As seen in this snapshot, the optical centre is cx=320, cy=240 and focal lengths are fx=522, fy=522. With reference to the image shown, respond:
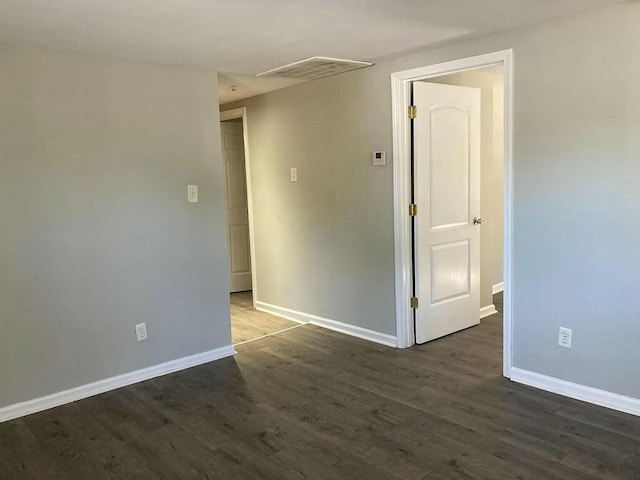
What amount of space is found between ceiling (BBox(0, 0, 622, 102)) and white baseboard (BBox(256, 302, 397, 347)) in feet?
7.00

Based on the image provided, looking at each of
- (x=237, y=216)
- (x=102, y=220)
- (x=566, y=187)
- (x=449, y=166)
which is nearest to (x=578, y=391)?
(x=566, y=187)

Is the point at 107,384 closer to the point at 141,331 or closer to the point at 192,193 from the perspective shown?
the point at 141,331

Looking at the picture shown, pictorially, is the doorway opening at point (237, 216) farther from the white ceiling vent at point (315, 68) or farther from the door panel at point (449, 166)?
the door panel at point (449, 166)

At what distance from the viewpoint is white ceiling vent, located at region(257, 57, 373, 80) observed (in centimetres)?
Answer: 364

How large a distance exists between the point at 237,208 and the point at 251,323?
1796 mm

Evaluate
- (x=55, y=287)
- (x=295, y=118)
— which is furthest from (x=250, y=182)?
(x=55, y=287)

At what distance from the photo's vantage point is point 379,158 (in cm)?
394

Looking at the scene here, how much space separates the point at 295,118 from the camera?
4.59 meters

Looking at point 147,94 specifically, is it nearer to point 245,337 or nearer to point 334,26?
point 334,26

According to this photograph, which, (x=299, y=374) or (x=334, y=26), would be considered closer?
(x=334, y=26)

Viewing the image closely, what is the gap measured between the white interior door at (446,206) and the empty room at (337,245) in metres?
0.02

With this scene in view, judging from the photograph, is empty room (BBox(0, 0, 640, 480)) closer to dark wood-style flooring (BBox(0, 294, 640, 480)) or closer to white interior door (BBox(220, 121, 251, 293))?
dark wood-style flooring (BBox(0, 294, 640, 480))

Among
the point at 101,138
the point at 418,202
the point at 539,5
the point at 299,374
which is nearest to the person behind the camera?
the point at 539,5

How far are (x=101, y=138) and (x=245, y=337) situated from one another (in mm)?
2014
